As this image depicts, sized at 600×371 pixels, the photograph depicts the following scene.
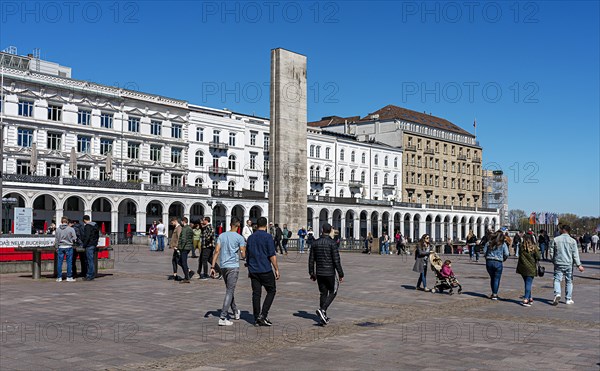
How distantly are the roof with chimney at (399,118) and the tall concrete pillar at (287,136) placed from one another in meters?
64.8

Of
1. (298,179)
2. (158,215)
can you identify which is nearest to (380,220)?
(158,215)

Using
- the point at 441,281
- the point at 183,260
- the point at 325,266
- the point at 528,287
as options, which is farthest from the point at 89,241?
the point at 528,287

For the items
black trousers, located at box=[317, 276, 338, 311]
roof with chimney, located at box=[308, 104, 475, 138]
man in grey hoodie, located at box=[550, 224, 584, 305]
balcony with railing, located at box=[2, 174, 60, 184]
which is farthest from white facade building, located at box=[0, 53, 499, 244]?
man in grey hoodie, located at box=[550, 224, 584, 305]

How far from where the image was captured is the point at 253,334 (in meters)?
10.4

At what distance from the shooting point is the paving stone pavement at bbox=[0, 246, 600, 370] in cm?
837

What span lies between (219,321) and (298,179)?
26222 millimetres

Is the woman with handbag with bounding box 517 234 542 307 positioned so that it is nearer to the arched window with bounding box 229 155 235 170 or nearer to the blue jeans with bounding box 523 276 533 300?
the blue jeans with bounding box 523 276 533 300

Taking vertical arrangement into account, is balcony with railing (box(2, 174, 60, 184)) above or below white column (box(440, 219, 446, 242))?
above

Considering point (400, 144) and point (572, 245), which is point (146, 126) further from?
point (572, 245)

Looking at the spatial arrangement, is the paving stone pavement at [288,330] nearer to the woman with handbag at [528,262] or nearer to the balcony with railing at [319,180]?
the woman with handbag at [528,262]

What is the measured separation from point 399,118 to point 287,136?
65824mm

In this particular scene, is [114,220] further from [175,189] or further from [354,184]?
[354,184]

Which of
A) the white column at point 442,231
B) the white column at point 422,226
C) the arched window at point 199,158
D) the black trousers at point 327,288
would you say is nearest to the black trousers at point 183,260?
the black trousers at point 327,288

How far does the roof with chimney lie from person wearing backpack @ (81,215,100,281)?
84.7m
